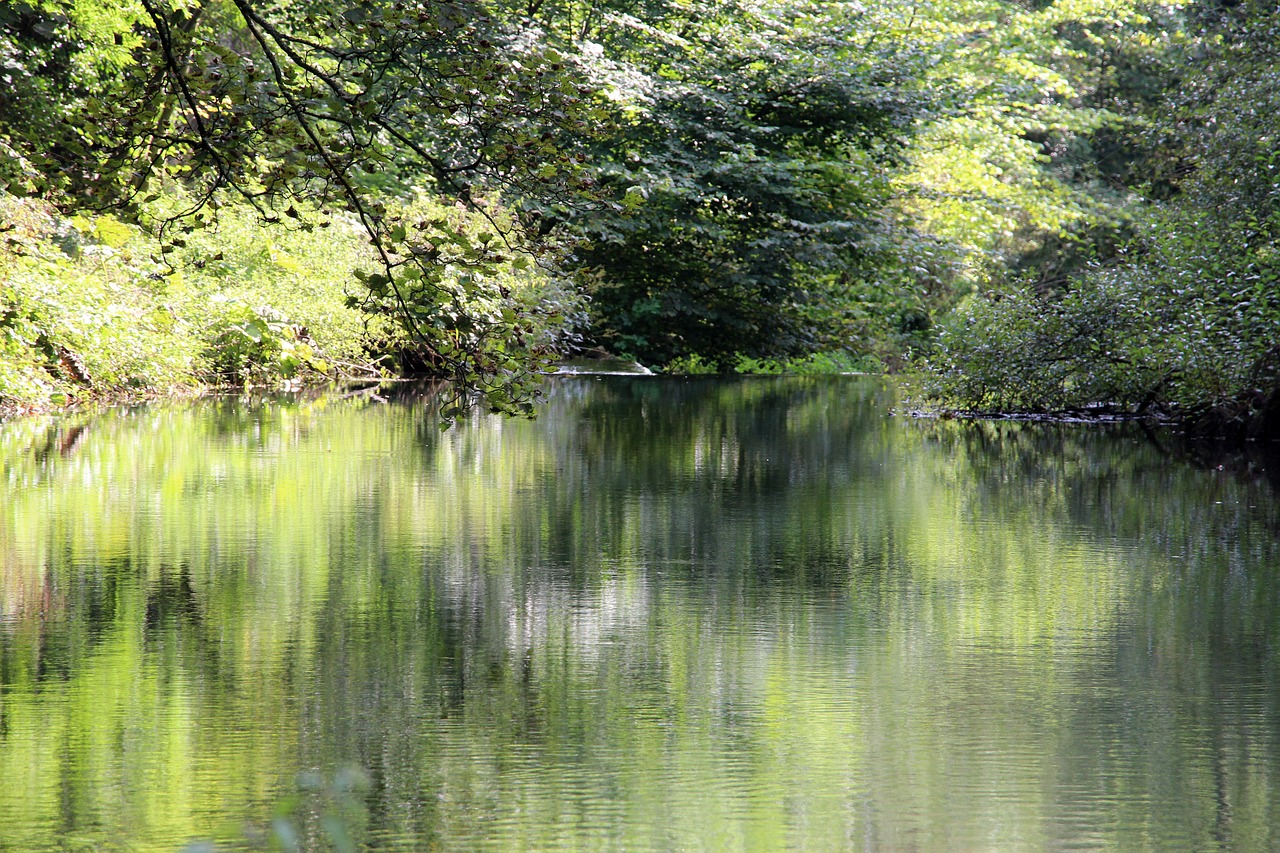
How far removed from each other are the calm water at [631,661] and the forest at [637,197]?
3.43 feet

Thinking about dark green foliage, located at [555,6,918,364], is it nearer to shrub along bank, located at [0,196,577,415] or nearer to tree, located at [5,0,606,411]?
shrub along bank, located at [0,196,577,415]

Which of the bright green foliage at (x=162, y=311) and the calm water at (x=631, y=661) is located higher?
the bright green foliage at (x=162, y=311)

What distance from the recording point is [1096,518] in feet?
24.7

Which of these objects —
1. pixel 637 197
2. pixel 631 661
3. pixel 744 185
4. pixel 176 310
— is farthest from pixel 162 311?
pixel 744 185

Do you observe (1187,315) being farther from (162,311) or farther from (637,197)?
(162,311)

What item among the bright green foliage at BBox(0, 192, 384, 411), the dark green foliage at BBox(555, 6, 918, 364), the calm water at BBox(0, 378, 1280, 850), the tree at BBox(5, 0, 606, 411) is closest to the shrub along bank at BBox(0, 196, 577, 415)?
the bright green foliage at BBox(0, 192, 384, 411)

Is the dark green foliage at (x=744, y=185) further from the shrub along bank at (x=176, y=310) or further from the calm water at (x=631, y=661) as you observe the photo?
the calm water at (x=631, y=661)

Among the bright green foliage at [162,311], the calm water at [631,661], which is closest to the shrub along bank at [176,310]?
the bright green foliage at [162,311]

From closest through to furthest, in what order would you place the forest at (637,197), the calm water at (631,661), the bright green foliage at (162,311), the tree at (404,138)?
1. the calm water at (631,661)
2. the tree at (404,138)
3. the forest at (637,197)
4. the bright green foliage at (162,311)

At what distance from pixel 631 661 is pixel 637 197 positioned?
62.9 inches

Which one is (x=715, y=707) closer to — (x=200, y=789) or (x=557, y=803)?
(x=557, y=803)

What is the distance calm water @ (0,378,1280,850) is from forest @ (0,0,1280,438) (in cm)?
105

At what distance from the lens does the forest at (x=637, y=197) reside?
561 cm

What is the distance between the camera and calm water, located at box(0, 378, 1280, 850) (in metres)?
2.89
